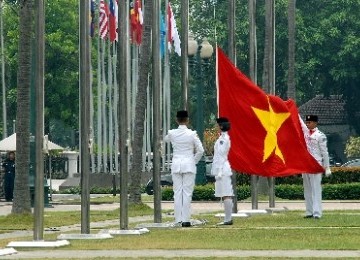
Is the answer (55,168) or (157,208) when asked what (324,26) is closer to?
(55,168)

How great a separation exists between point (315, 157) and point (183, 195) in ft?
12.3

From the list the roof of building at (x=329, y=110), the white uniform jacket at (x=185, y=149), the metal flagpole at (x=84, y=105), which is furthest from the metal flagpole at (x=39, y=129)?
the roof of building at (x=329, y=110)

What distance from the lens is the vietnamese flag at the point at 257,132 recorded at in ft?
104

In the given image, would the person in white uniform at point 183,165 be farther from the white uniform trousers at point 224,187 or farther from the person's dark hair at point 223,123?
the white uniform trousers at point 224,187

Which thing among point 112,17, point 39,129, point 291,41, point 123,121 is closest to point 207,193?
point 291,41

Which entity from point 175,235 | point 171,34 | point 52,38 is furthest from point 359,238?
point 52,38

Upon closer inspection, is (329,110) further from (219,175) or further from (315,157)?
(219,175)

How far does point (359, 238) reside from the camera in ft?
81.5

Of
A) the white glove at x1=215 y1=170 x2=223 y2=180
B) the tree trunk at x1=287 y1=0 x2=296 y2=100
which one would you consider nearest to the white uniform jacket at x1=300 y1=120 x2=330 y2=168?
the white glove at x1=215 y1=170 x2=223 y2=180

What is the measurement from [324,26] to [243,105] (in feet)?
207

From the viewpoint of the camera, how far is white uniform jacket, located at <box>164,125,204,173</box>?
30.1 metres

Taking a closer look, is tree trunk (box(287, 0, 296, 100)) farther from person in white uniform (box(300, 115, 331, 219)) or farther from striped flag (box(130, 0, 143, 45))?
person in white uniform (box(300, 115, 331, 219))

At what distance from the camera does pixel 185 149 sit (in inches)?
1187

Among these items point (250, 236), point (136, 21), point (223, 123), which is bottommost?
point (250, 236)
